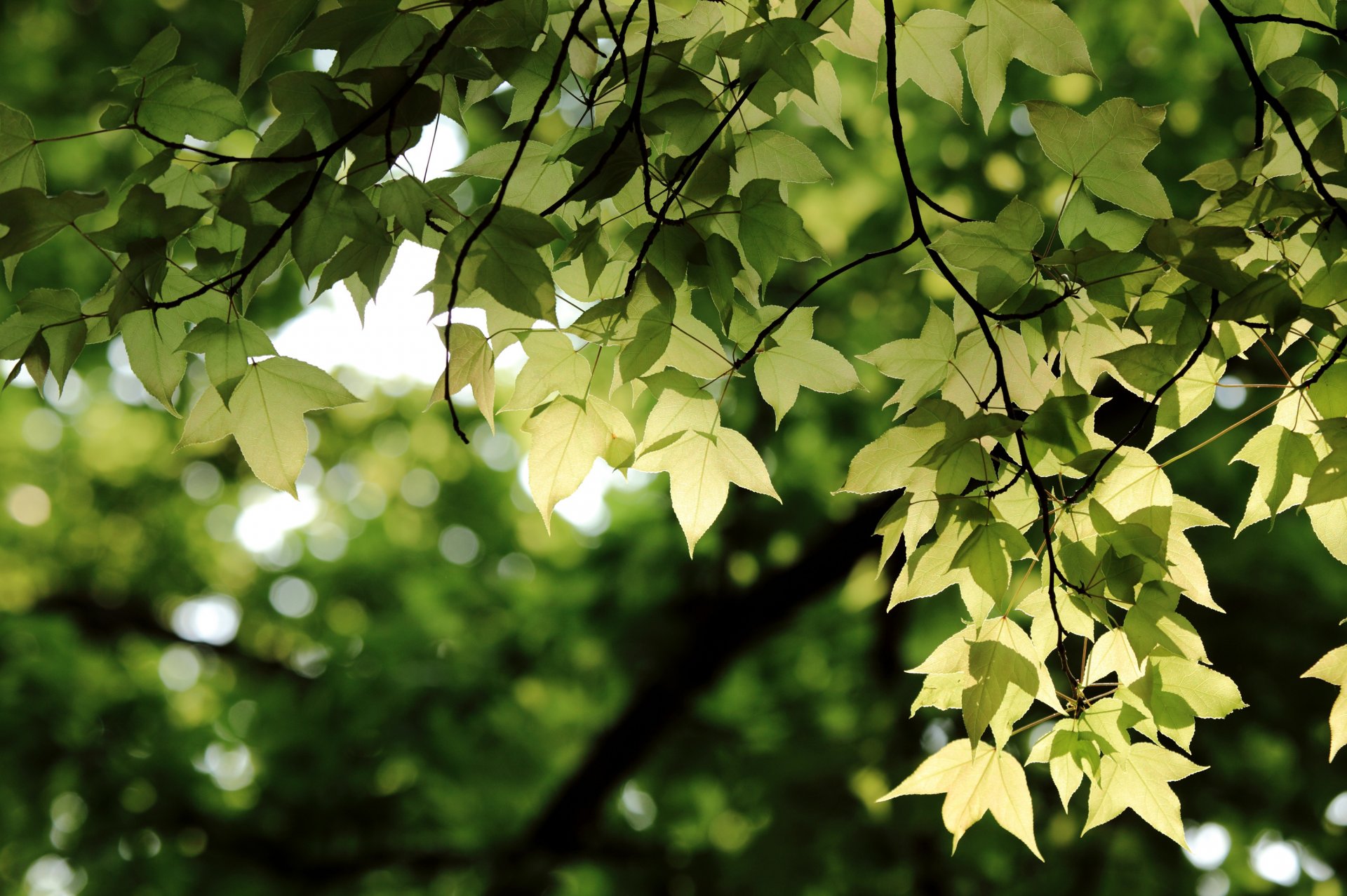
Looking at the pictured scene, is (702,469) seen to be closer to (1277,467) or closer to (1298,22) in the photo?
(1277,467)

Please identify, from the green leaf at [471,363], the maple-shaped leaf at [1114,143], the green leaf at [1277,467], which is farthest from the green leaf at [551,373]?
the green leaf at [1277,467]

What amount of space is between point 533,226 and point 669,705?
3924mm

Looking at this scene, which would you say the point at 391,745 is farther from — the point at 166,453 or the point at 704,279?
the point at 704,279

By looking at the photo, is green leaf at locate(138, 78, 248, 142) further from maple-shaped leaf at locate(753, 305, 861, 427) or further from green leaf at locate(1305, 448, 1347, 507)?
green leaf at locate(1305, 448, 1347, 507)

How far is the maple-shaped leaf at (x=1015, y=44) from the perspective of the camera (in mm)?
1092

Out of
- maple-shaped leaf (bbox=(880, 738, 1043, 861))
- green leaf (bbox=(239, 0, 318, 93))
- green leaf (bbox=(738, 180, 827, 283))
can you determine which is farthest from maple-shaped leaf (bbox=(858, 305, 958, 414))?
green leaf (bbox=(239, 0, 318, 93))

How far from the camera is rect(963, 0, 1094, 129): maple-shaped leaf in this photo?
1.09 metres

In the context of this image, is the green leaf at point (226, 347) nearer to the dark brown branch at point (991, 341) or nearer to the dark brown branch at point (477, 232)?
the dark brown branch at point (477, 232)

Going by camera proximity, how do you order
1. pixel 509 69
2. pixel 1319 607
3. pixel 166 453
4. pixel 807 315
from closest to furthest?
1. pixel 509 69
2. pixel 807 315
3. pixel 1319 607
4. pixel 166 453

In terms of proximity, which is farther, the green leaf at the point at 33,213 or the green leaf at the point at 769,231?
the green leaf at the point at 769,231

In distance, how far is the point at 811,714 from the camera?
509 centimetres

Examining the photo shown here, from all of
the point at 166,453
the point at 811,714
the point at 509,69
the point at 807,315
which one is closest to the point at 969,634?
the point at 807,315

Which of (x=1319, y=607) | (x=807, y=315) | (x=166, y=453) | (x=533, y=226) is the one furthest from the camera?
(x=166, y=453)

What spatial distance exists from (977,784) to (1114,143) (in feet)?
2.52
